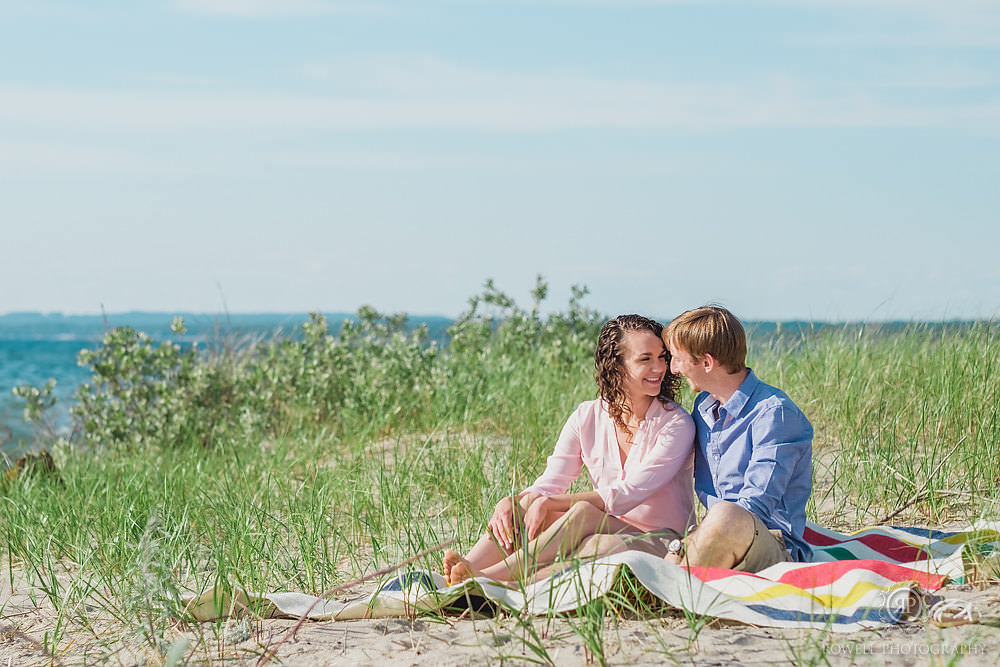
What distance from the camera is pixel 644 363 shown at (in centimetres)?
386

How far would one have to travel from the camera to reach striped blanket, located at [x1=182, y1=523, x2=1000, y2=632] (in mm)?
3082

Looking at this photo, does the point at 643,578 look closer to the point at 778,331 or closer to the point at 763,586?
the point at 763,586

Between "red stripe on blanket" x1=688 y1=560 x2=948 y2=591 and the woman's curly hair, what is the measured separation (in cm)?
80

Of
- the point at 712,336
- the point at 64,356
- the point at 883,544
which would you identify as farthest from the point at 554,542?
the point at 64,356

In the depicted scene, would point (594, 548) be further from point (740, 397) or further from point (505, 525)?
point (740, 397)

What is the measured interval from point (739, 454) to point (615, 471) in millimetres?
559

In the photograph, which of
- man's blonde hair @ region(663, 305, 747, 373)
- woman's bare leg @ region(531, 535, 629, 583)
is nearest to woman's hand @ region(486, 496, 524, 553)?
woman's bare leg @ region(531, 535, 629, 583)

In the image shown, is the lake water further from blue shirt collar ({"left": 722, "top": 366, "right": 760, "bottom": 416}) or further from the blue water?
blue shirt collar ({"left": 722, "top": 366, "right": 760, "bottom": 416})

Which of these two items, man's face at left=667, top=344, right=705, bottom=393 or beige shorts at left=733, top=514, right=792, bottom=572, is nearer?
beige shorts at left=733, top=514, right=792, bottom=572

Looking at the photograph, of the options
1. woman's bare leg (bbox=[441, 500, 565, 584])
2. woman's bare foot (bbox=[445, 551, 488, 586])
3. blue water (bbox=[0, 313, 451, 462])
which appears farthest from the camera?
blue water (bbox=[0, 313, 451, 462])

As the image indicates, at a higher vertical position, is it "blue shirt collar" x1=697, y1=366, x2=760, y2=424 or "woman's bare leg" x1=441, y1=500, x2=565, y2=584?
"blue shirt collar" x1=697, y1=366, x2=760, y2=424

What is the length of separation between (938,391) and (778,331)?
79.5 inches

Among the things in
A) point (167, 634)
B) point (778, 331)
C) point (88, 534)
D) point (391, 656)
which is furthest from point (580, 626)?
point (778, 331)

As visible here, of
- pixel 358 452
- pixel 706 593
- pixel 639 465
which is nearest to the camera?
pixel 706 593
